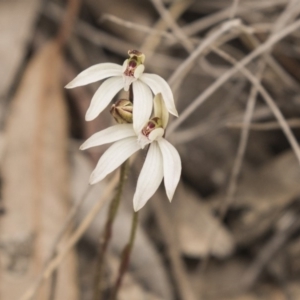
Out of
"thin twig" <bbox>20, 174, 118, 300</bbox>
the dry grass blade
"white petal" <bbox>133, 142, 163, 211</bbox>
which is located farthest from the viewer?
the dry grass blade

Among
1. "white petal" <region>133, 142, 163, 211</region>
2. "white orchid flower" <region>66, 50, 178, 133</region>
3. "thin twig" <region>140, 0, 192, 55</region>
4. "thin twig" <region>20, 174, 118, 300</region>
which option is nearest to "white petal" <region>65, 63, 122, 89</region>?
"white orchid flower" <region>66, 50, 178, 133</region>

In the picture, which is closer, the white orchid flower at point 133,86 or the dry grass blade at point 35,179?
the white orchid flower at point 133,86

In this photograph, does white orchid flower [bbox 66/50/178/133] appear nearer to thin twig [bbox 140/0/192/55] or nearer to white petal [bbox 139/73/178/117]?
white petal [bbox 139/73/178/117]

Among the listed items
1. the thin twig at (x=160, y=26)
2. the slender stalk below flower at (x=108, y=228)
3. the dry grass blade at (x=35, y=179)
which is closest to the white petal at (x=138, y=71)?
the slender stalk below flower at (x=108, y=228)

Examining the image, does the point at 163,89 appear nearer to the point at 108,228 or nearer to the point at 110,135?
the point at 110,135

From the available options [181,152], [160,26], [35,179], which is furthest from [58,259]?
[160,26]

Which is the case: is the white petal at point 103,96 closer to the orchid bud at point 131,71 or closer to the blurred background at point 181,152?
the orchid bud at point 131,71

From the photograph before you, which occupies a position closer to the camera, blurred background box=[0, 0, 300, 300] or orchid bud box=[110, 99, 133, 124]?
orchid bud box=[110, 99, 133, 124]

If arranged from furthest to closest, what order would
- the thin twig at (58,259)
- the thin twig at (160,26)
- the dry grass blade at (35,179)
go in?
1. the thin twig at (160,26)
2. the dry grass blade at (35,179)
3. the thin twig at (58,259)
